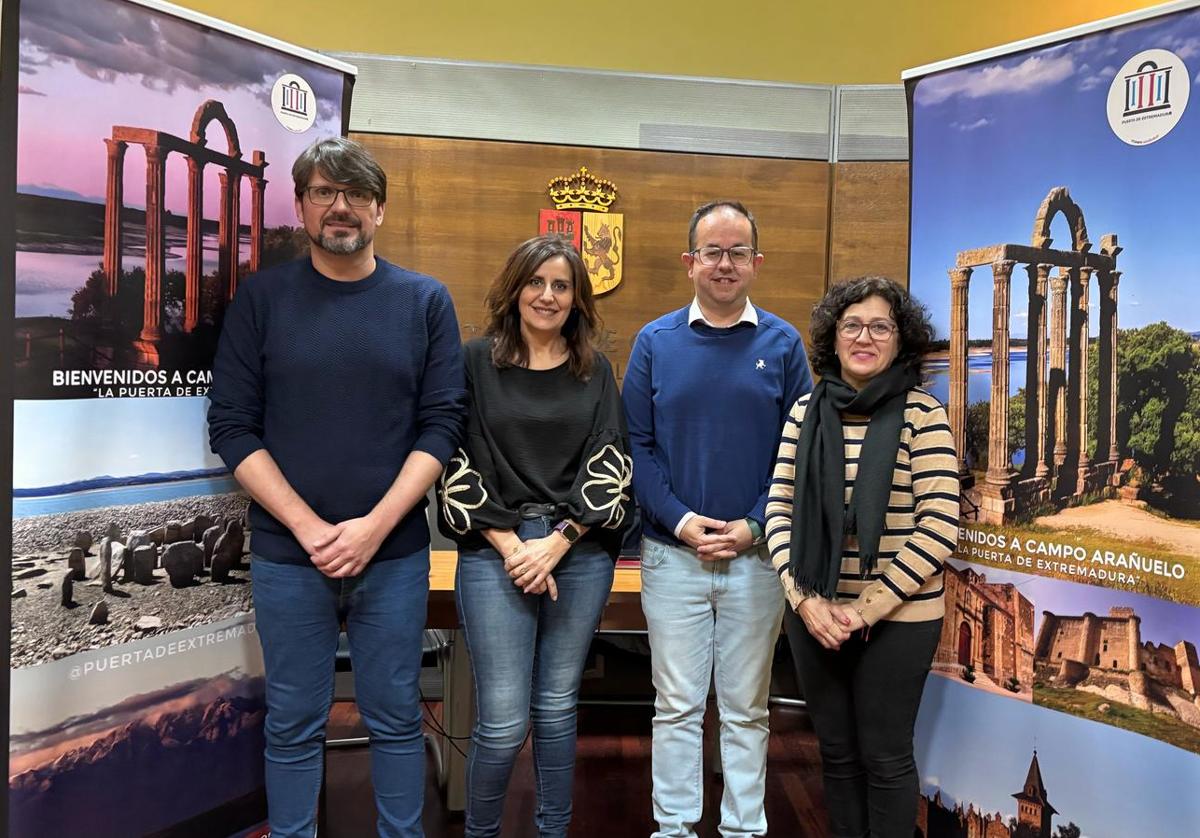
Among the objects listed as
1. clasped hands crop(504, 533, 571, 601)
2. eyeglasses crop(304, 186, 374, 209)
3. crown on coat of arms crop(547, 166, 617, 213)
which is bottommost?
clasped hands crop(504, 533, 571, 601)

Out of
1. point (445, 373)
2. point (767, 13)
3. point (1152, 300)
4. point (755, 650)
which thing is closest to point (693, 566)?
point (755, 650)

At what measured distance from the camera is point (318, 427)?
170 centimetres

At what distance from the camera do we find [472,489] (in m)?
1.75

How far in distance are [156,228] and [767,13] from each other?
123 inches

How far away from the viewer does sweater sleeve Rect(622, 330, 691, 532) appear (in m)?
1.90

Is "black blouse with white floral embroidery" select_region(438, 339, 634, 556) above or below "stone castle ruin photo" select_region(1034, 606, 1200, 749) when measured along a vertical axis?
above

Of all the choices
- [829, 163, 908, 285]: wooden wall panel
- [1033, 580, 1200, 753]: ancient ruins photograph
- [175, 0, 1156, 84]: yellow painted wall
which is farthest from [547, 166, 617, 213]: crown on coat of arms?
[1033, 580, 1200, 753]: ancient ruins photograph

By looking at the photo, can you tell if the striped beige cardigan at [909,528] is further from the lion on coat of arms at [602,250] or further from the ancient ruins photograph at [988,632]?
the lion on coat of arms at [602,250]

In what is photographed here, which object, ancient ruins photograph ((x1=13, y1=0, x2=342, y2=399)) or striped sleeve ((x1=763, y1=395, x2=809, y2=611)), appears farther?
striped sleeve ((x1=763, y1=395, x2=809, y2=611))

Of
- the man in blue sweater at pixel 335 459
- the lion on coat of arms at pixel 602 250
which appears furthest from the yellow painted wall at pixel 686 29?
the man in blue sweater at pixel 335 459

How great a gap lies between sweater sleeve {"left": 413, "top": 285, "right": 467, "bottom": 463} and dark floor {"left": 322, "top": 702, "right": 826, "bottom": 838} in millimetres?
1332

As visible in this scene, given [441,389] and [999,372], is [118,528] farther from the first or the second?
[999,372]

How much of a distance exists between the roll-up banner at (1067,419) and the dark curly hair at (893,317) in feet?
0.90

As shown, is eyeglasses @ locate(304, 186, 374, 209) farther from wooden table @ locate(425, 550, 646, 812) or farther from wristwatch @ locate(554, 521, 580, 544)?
wooden table @ locate(425, 550, 646, 812)
